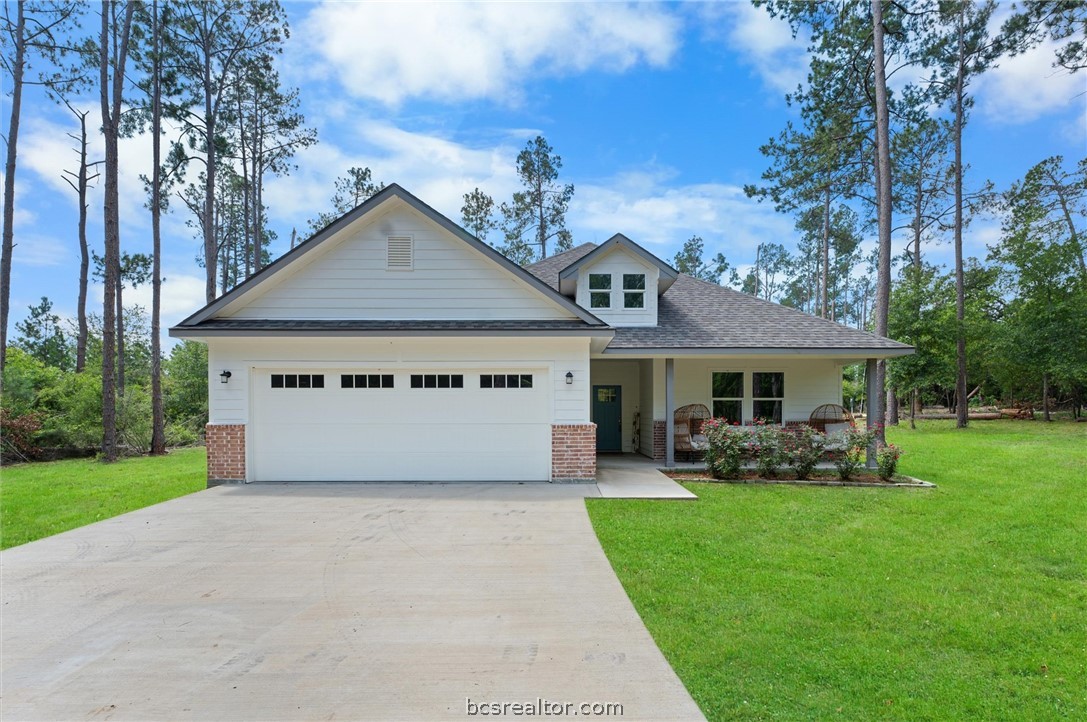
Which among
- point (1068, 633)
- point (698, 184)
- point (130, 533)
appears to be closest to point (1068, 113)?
point (698, 184)

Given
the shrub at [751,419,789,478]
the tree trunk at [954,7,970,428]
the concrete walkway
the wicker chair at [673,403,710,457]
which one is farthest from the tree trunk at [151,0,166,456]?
the tree trunk at [954,7,970,428]

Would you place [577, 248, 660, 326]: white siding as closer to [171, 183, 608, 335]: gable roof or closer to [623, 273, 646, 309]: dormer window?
[623, 273, 646, 309]: dormer window

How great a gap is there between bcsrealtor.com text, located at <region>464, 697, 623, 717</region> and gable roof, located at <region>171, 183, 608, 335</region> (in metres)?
6.53

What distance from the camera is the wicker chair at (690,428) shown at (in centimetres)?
1112

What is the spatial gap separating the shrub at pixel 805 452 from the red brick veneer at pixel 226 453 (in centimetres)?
1029

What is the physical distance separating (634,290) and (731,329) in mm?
2422

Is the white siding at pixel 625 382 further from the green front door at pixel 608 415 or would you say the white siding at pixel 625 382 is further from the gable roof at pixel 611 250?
the gable roof at pixel 611 250

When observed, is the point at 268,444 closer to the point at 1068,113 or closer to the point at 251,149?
the point at 251,149

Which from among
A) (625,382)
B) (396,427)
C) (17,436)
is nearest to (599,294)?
(625,382)

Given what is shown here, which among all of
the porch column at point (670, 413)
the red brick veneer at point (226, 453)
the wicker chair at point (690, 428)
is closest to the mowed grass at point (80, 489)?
the red brick veneer at point (226, 453)

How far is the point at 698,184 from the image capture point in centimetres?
2178

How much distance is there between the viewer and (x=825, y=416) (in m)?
11.8

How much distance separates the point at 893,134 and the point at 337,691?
2542cm

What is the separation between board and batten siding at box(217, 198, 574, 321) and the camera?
926cm
